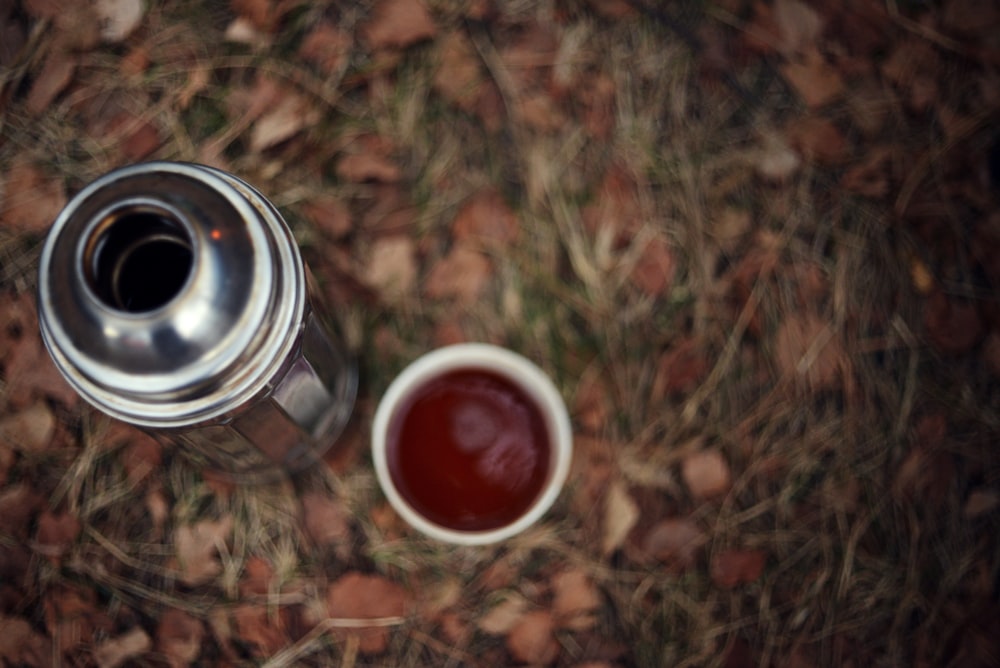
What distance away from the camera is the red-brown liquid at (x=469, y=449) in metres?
1.19

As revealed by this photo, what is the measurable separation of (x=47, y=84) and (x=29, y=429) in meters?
0.56

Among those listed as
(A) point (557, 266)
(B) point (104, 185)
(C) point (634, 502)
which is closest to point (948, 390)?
(C) point (634, 502)

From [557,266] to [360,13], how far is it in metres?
0.55

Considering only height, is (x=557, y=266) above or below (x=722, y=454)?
above

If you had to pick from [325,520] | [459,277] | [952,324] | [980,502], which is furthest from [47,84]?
[980,502]

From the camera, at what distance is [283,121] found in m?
1.29

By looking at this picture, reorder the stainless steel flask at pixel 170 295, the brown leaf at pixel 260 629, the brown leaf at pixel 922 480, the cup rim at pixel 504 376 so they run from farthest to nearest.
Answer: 1. the brown leaf at pixel 922 480
2. the brown leaf at pixel 260 629
3. the cup rim at pixel 504 376
4. the stainless steel flask at pixel 170 295

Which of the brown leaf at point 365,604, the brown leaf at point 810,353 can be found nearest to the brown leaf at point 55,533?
the brown leaf at point 365,604

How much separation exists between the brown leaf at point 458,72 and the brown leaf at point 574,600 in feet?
2.69

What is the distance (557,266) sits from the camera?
1.34m

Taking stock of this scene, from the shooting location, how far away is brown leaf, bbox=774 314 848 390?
133 centimetres

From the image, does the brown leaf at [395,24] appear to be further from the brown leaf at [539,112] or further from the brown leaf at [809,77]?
the brown leaf at [809,77]

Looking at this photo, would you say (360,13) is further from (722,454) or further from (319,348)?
(722,454)

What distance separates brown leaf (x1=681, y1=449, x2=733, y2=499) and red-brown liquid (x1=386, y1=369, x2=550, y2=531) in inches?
10.8
